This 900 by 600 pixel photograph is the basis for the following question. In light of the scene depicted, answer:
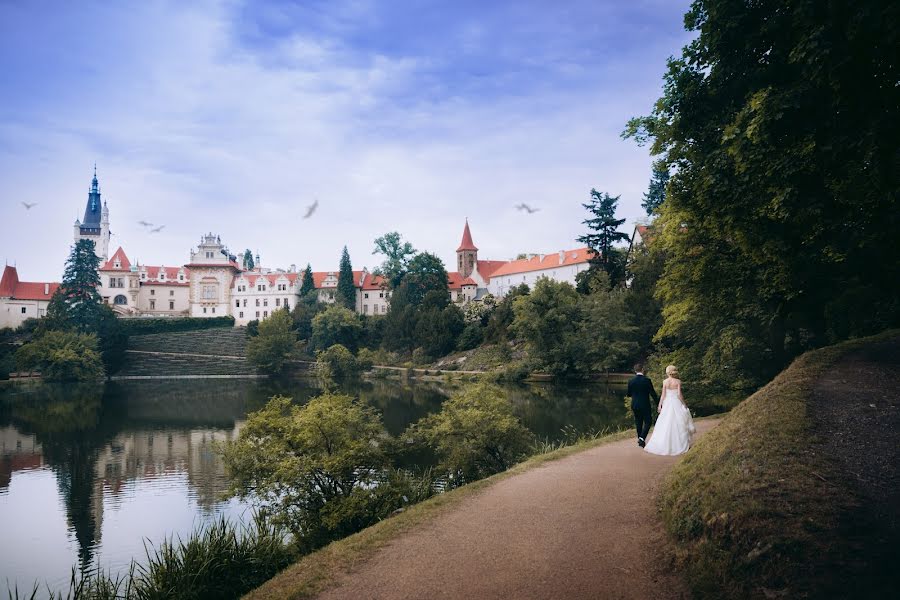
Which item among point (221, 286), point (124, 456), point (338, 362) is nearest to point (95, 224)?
point (221, 286)

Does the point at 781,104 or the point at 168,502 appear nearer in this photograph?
the point at 781,104

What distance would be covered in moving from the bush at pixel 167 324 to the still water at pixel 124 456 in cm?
2257

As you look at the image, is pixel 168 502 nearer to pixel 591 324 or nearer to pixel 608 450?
pixel 608 450

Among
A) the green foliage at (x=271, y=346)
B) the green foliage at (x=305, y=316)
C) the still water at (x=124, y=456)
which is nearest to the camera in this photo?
the still water at (x=124, y=456)

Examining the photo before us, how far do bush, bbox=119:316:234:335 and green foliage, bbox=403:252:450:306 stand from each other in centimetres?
2400

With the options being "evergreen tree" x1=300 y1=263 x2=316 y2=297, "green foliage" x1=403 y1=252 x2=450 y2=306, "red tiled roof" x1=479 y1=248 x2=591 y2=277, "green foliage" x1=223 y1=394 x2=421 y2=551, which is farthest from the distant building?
"green foliage" x1=223 y1=394 x2=421 y2=551

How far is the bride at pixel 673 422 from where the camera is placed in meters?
10.1

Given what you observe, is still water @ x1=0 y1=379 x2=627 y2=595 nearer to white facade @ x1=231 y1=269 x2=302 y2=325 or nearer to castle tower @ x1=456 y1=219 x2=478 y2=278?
white facade @ x1=231 y1=269 x2=302 y2=325

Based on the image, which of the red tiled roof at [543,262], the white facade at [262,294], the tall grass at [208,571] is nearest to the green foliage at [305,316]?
the white facade at [262,294]

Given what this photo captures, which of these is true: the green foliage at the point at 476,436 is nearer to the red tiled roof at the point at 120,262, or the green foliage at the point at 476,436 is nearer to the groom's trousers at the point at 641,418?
the groom's trousers at the point at 641,418

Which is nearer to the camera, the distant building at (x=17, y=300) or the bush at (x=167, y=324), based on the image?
the bush at (x=167, y=324)

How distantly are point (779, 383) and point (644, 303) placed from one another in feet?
106

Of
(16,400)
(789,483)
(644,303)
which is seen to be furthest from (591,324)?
(16,400)

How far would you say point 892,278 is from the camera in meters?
10.9
